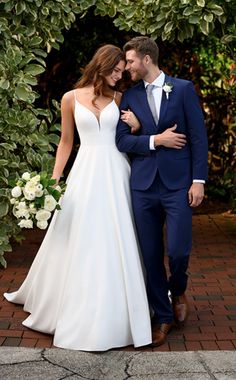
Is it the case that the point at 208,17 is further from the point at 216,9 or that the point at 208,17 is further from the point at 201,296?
the point at 201,296

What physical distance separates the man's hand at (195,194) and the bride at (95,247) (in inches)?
15.0

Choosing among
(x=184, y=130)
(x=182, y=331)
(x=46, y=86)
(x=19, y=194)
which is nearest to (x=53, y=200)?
(x=19, y=194)

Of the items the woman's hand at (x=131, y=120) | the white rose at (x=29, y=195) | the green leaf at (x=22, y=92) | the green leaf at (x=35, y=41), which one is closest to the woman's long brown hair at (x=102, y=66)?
the woman's hand at (x=131, y=120)

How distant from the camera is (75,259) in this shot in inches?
171

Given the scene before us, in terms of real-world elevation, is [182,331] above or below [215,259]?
above

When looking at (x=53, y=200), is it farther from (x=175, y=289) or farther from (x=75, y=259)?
(x=175, y=289)

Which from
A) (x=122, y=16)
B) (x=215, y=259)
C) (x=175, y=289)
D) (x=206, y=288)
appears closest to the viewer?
(x=175, y=289)

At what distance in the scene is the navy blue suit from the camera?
432cm

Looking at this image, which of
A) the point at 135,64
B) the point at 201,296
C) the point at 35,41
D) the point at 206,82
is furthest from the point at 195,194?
the point at 206,82

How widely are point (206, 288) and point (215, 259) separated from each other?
111 centimetres

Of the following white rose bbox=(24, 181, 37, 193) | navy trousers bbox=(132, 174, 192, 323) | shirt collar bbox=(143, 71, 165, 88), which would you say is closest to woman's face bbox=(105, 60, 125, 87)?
shirt collar bbox=(143, 71, 165, 88)

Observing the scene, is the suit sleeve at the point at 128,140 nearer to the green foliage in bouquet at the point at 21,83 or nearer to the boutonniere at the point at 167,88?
the boutonniere at the point at 167,88

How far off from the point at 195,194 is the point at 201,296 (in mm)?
1455

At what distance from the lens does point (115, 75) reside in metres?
4.45
